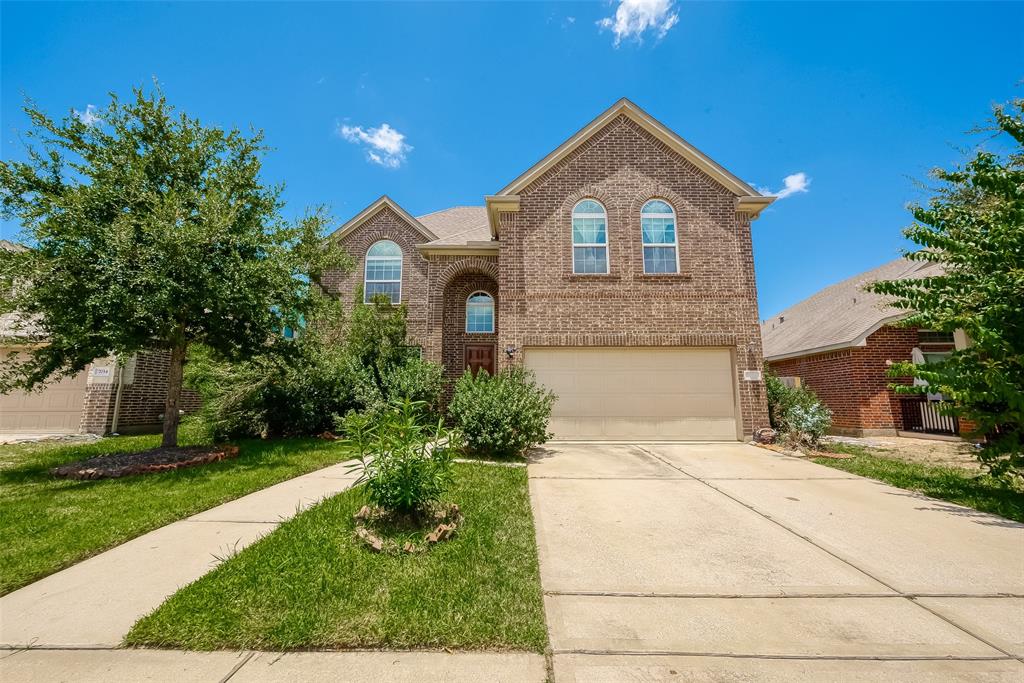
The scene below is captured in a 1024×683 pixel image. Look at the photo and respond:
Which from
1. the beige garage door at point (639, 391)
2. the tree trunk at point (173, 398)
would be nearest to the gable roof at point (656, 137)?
the beige garage door at point (639, 391)

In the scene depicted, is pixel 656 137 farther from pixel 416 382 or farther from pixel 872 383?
pixel 872 383

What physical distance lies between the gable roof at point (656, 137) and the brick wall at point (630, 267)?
0.16 meters

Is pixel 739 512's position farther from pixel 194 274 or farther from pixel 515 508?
pixel 194 274

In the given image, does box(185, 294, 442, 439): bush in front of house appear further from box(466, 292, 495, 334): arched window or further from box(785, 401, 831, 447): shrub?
box(785, 401, 831, 447): shrub

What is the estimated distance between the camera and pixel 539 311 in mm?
11258

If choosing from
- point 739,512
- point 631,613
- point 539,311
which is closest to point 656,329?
point 539,311

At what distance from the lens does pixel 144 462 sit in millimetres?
7254

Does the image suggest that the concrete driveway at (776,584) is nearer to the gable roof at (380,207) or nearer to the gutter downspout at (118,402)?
the gutter downspout at (118,402)

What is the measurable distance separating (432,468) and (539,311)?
24.6 ft

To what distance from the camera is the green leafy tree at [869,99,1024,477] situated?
5.25 m

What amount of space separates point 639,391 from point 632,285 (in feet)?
9.13

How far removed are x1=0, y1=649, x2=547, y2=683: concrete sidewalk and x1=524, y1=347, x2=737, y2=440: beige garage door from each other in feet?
28.8

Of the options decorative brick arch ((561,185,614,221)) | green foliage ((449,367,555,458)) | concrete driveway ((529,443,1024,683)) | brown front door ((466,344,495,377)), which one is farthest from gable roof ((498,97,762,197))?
concrete driveway ((529,443,1024,683))

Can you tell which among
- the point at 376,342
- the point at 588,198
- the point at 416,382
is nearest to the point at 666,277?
the point at 588,198
